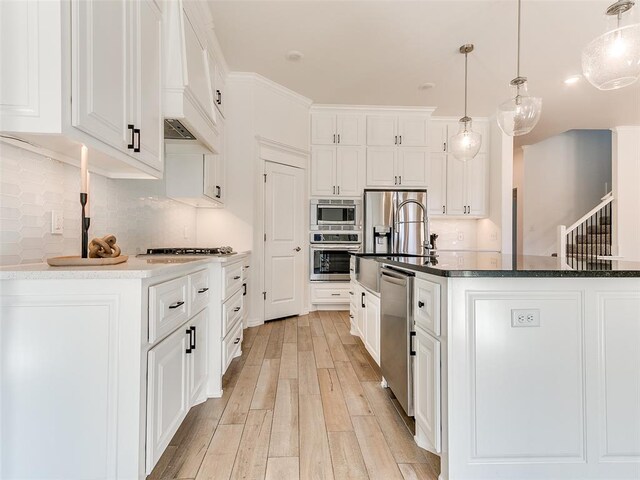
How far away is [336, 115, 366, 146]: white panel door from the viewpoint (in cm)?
456

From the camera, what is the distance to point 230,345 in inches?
90.4

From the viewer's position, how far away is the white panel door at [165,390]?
1189mm

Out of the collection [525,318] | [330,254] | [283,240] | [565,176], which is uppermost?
[565,176]

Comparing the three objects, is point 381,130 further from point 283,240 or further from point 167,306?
point 167,306

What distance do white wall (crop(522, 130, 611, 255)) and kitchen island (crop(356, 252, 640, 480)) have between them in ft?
19.6

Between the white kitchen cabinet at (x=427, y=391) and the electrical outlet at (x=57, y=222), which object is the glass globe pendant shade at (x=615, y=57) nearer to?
the white kitchen cabinet at (x=427, y=391)

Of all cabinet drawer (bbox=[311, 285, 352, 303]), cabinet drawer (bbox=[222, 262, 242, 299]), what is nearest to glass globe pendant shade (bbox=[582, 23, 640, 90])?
cabinet drawer (bbox=[222, 262, 242, 299])

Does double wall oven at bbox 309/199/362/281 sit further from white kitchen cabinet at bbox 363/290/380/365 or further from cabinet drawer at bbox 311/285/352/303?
white kitchen cabinet at bbox 363/290/380/365

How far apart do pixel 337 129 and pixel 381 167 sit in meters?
0.84

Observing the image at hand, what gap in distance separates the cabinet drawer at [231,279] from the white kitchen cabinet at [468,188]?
3.57 metres

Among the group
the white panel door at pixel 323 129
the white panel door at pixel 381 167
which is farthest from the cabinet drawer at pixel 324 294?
the white panel door at pixel 323 129

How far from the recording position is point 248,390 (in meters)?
2.12

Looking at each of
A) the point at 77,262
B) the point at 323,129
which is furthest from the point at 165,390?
the point at 323,129

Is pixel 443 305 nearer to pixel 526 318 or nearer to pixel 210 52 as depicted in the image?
pixel 526 318
